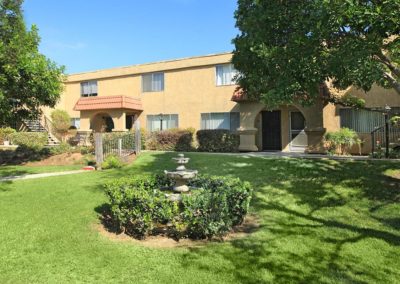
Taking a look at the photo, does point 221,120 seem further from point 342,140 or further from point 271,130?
point 342,140

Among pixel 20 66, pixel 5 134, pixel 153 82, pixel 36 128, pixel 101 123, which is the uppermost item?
pixel 153 82

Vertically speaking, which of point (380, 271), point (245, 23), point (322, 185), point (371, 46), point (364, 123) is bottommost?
point (380, 271)

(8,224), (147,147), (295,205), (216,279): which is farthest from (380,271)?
(147,147)

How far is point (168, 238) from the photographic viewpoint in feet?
23.2

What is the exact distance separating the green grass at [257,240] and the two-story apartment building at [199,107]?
670cm

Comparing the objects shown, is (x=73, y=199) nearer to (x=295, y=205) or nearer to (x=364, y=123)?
(x=295, y=205)

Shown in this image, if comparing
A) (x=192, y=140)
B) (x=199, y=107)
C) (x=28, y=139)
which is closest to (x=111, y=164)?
(x=192, y=140)

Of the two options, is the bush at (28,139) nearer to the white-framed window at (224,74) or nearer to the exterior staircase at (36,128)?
the exterior staircase at (36,128)

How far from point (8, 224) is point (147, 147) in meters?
15.7

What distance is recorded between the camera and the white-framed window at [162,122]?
82.7 feet

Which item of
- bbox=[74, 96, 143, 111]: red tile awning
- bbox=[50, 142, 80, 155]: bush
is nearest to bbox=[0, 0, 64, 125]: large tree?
bbox=[50, 142, 80, 155]: bush

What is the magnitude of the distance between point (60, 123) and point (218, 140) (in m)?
14.7

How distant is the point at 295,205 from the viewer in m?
9.21

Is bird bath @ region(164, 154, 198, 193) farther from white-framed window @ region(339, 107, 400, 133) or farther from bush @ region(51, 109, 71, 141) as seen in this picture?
bush @ region(51, 109, 71, 141)
